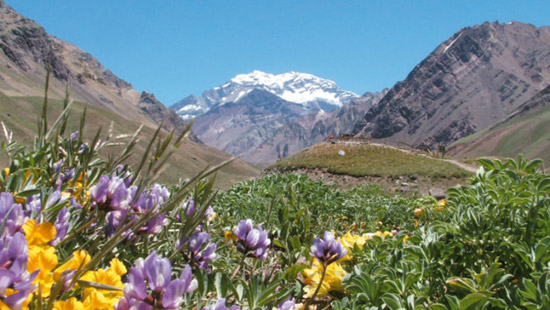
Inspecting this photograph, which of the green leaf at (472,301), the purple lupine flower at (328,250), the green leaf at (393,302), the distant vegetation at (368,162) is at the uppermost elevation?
the distant vegetation at (368,162)

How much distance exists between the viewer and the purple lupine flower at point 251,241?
5.53 feet

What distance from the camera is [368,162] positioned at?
34312 mm

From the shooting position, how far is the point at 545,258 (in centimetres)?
176

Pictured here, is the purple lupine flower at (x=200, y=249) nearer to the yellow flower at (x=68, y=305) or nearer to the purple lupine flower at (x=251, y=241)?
the purple lupine flower at (x=251, y=241)

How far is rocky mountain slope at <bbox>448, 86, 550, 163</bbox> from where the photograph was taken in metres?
146

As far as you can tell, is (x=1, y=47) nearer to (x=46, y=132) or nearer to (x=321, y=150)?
(x=321, y=150)

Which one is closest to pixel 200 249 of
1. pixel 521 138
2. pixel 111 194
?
pixel 111 194

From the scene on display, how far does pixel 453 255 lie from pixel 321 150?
37.5 meters

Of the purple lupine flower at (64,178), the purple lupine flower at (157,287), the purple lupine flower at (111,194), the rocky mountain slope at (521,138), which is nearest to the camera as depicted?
the purple lupine flower at (157,287)

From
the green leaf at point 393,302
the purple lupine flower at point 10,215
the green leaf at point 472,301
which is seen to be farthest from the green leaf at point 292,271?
the purple lupine flower at point 10,215

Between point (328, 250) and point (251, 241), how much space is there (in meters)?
0.32

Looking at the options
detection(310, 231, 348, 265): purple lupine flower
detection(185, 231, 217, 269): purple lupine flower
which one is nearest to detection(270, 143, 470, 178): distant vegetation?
detection(310, 231, 348, 265): purple lupine flower

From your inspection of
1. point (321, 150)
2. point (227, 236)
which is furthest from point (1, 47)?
point (227, 236)

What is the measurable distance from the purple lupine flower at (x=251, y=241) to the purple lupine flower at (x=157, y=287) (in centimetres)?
74
